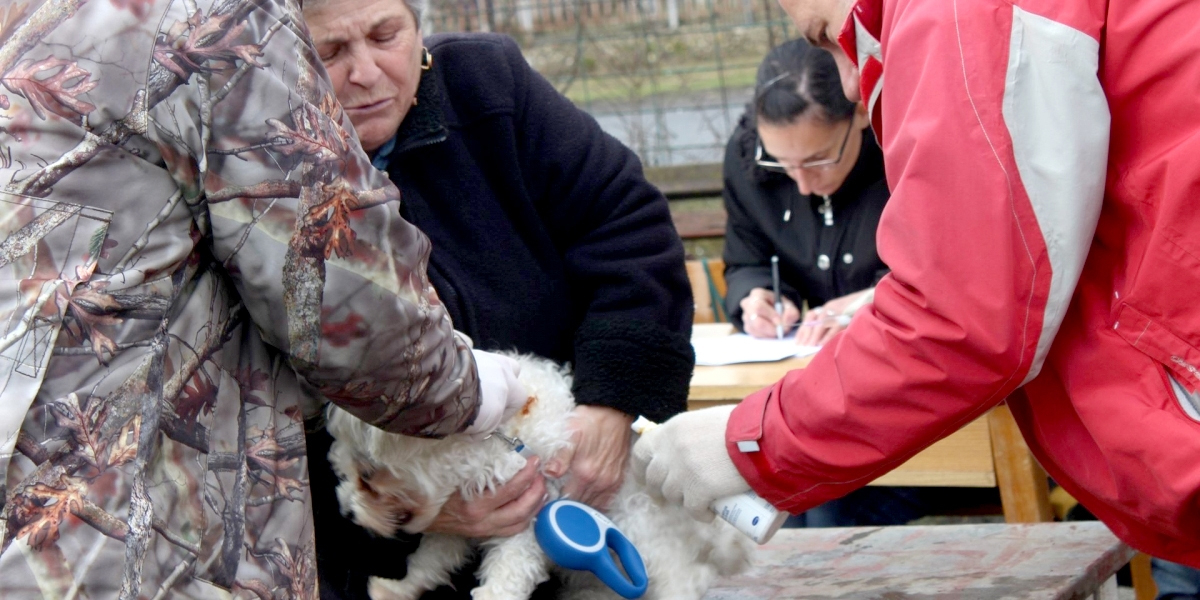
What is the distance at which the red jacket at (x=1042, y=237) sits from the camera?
120 centimetres

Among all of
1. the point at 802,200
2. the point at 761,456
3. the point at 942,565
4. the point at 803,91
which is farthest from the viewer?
the point at 802,200

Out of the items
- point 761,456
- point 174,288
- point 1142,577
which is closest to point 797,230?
point 1142,577

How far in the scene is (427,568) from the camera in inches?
75.7

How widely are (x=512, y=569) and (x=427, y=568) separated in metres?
0.22

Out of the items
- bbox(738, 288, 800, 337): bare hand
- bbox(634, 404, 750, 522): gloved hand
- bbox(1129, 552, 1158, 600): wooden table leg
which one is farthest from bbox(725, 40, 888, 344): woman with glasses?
bbox(634, 404, 750, 522): gloved hand

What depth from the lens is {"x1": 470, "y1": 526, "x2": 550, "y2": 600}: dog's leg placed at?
1766mm

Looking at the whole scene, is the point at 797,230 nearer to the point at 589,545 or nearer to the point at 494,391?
the point at 589,545

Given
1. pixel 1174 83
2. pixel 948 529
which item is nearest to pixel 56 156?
pixel 1174 83

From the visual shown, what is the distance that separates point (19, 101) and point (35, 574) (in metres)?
0.43

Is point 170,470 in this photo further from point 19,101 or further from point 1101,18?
point 1101,18

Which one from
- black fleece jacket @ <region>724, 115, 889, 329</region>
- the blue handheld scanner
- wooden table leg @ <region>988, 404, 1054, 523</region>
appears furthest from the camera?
black fleece jacket @ <region>724, 115, 889, 329</region>

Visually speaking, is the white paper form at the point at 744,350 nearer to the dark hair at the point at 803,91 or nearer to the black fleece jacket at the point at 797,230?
the black fleece jacket at the point at 797,230

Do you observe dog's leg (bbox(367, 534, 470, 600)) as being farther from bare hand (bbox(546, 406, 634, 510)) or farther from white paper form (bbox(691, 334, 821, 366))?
white paper form (bbox(691, 334, 821, 366))

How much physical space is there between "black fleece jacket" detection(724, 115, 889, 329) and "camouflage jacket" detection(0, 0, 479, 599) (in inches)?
105
